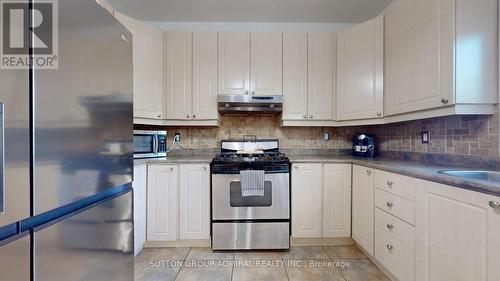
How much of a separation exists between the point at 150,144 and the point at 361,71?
2.32 meters

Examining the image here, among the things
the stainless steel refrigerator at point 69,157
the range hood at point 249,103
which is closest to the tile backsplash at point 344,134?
the range hood at point 249,103

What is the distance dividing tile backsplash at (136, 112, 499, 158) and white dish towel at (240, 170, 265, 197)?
0.77 metres

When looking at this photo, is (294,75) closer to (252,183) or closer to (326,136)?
(326,136)

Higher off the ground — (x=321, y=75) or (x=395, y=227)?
(x=321, y=75)

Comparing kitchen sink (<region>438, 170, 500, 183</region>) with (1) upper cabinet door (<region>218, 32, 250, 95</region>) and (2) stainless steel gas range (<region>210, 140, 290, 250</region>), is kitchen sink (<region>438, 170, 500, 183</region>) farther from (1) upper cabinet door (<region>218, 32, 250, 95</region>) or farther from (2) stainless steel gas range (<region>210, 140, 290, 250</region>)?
(1) upper cabinet door (<region>218, 32, 250, 95</region>)

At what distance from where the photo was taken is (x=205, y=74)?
245 cm

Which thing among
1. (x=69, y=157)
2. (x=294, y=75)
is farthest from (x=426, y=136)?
(x=69, y=157)

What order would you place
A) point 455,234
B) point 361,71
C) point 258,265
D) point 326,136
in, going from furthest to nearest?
point 326,136, point 361,71, point 258,265, point 455,234

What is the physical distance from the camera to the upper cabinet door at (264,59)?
246 cm

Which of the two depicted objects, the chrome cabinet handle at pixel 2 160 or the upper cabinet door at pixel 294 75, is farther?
the upper cabinet door at pixel 294 75

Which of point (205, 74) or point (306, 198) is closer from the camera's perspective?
point (306, 198)

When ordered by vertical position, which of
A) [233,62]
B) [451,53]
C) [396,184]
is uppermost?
[233,62]

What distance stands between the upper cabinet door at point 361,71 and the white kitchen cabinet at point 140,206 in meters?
2.12

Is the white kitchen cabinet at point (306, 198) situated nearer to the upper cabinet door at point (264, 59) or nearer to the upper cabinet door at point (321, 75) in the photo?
the upper cabinet door at point (321, 75)
